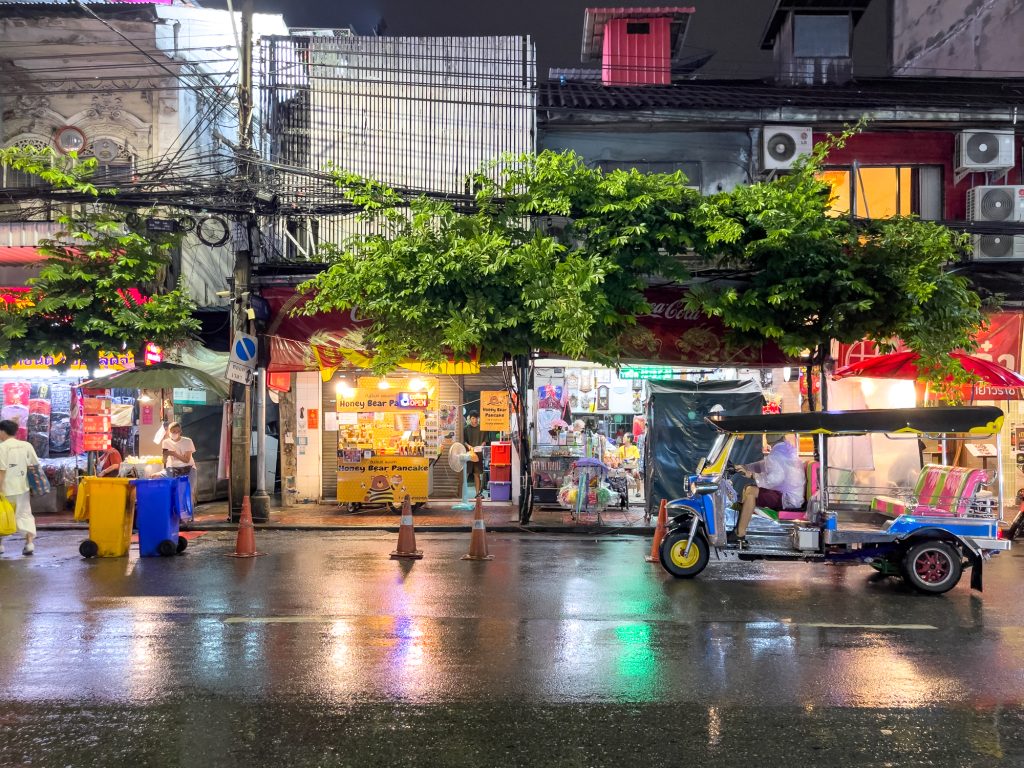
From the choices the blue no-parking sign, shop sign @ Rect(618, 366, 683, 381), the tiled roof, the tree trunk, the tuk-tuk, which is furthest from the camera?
shop sign @ Rect(618, 366, 683, 381)

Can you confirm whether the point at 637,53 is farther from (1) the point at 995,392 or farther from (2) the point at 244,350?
(2) the point at 244,350

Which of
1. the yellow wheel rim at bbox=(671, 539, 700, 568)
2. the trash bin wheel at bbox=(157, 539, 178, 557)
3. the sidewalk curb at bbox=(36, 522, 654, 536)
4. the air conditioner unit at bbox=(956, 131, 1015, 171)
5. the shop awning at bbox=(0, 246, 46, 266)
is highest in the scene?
the air conditioner unit at bbox=(956, 131, 1015, 171)

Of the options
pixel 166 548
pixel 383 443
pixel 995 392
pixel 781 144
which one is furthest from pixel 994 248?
pixel 166 548

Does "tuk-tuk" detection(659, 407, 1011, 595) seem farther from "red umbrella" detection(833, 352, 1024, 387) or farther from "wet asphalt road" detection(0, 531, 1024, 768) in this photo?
"red umbrella" detection(833, 352, 1024, 387)

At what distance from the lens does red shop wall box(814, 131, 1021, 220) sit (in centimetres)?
1866

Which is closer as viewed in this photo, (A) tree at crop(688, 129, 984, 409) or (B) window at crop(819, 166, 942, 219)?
(A) tree at crop(688, 129, 984, 409)

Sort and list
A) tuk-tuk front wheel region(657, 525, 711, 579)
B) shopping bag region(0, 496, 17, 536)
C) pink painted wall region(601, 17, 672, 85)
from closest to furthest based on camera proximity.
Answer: tuk-tuk front wheel region(657, 525, 711, 579) < shopping bag region(0, 496, 17, 536) < pink painted wall region(601, 17, 672, 85)

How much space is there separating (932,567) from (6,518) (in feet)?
39.9

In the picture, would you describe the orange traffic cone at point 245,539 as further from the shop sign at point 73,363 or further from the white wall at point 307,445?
the white wall at point 307,445

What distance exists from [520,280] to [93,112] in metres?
11.0

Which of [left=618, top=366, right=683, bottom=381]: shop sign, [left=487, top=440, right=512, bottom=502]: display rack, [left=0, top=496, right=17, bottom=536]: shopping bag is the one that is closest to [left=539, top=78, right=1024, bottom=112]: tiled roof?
[left=618, top=366, right=683, bottom=381]: shop sign

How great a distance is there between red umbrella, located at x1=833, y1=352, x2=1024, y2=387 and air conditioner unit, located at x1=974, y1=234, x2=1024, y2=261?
2.40 m

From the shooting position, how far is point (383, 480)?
58.4 ft

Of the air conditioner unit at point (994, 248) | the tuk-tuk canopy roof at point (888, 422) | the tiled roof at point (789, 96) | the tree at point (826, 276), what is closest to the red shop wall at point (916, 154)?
the tiled roof at point (789, 96)
